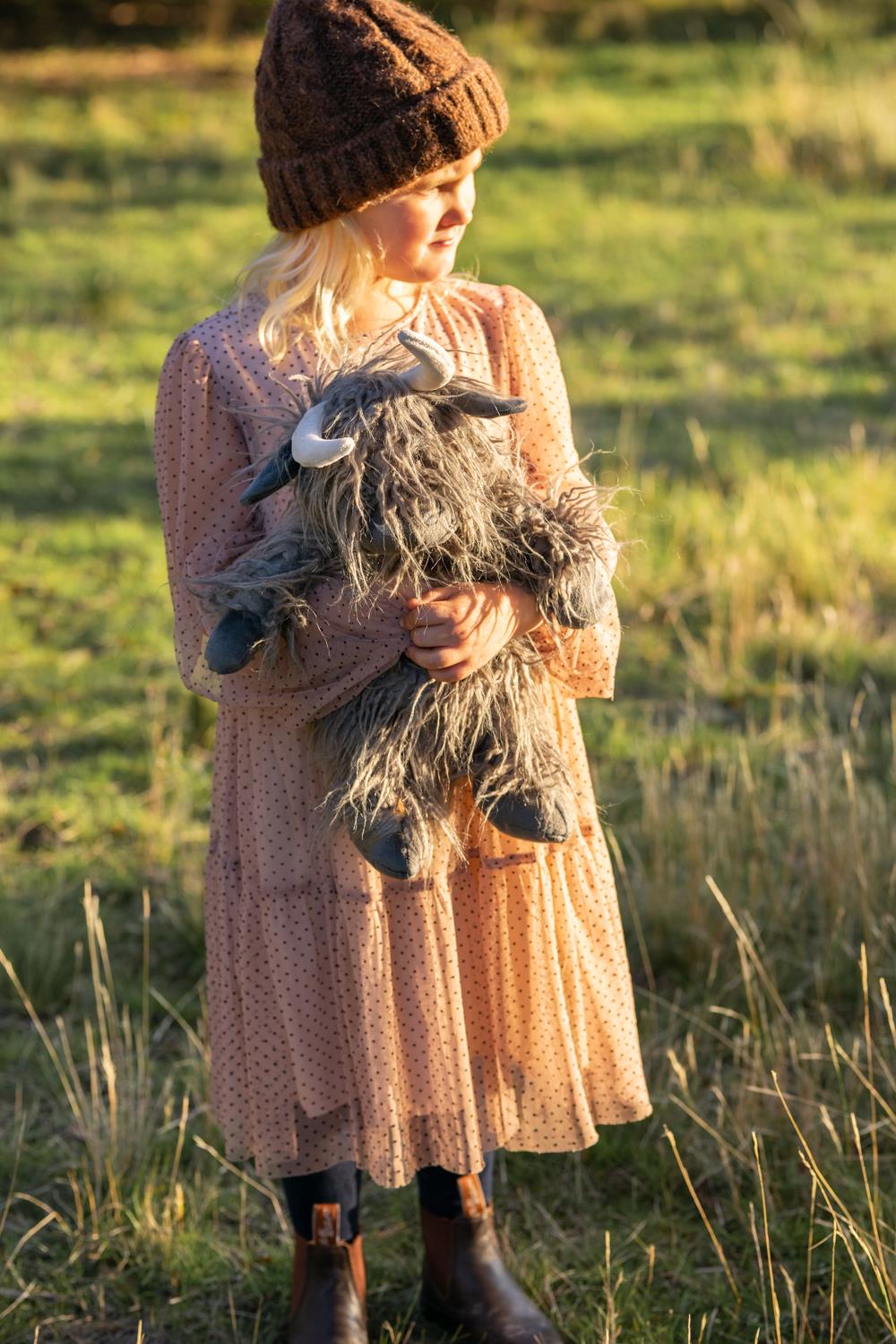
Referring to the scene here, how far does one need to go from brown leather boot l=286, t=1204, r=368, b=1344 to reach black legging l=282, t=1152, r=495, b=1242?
1cm

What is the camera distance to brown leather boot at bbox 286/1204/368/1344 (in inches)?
102

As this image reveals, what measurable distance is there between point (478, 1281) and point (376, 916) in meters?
0.78

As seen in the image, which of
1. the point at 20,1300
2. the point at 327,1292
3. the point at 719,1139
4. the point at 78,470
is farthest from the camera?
the point at 78,470

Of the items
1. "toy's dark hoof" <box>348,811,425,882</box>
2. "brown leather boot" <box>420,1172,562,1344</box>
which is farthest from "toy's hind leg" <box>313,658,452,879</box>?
"brown leather boot" <box>420,1172,562,1344</box>

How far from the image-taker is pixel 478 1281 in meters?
2.67

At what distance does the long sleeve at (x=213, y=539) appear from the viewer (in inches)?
87.3

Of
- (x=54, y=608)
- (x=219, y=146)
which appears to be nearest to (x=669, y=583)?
(x=54, y=608)

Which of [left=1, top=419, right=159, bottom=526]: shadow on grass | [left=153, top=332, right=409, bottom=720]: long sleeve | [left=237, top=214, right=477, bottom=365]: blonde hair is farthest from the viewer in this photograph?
[left=1, top=419, right=159, bottom=526]: shadow on grass

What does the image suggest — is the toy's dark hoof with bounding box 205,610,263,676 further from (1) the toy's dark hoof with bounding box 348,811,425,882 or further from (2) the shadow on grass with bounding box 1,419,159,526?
(2) the shadow on grass with bounding box 1,419,159,526

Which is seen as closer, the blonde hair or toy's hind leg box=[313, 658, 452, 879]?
toy's hind leg box=[313, 658, 452, 879]

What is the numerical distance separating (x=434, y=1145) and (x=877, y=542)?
144 inches

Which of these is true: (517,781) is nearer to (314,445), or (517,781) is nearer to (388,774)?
(388,774)

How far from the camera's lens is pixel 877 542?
5.52 metres

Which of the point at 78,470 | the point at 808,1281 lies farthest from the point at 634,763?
the point at 78,470
